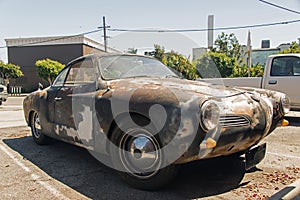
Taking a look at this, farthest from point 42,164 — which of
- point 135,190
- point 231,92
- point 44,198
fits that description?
point 231,92

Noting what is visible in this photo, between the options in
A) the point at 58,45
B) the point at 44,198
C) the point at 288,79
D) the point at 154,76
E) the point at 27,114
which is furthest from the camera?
the point at 58,45

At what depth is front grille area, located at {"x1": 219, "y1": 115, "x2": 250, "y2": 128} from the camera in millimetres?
2936

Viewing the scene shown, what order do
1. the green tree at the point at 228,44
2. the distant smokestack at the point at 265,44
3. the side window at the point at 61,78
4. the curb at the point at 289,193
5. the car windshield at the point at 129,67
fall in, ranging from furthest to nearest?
the distant smokestack at the point at 265,44, the green tree at the point at 228,44, the side window at the point at 61,78, the car windshield at the point at 129,67, the curb at the point at 289,193

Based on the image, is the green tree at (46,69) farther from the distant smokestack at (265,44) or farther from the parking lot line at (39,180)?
the distant smokestack at (265,44)

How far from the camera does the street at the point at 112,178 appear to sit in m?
3.17

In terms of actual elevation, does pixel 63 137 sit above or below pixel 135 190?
above

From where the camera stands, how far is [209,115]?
2.86m

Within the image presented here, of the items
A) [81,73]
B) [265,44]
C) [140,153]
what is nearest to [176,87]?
[140,153]

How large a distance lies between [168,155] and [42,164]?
228cm

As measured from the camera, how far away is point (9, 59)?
43.9 meters

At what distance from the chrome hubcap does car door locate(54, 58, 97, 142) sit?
80 centimetres

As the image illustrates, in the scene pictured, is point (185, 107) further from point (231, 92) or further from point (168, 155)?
point (231, 92)

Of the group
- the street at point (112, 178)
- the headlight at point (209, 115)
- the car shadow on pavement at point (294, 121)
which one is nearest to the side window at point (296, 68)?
the car shadow on pavement at point (294, 121)

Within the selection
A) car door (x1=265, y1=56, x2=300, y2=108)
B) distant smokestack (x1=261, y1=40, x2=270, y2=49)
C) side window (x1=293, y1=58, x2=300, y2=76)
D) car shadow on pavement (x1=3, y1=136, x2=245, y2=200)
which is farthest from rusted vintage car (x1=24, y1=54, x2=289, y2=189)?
distant smokestack (x1=261, y1=40, x2=270, y2=49)
